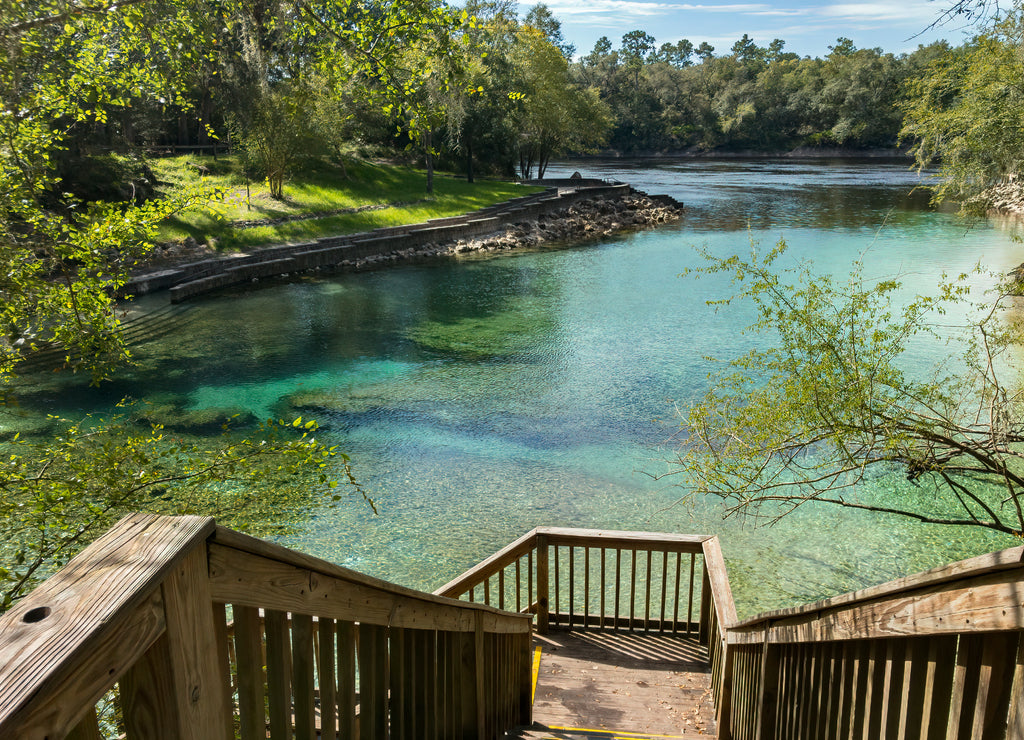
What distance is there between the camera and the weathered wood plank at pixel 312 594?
148 centimetres

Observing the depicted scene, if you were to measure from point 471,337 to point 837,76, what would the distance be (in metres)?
92.5

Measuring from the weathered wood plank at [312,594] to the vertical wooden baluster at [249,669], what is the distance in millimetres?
37

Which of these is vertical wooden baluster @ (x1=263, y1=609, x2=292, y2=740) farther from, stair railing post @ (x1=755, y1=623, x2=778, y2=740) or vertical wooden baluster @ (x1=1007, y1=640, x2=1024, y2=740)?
stair railing post @ (x1=755, y1=623, x2=778, y2=740)

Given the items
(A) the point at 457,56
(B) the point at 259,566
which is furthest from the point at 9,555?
(B) the point at 259,566

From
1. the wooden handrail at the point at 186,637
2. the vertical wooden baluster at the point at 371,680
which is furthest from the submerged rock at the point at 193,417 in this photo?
the wooden handrail at the point at 186,637

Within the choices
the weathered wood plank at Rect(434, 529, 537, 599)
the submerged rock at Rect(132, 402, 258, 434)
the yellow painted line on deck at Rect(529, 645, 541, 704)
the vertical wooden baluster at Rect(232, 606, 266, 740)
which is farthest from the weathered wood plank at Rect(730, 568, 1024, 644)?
the submerged rock at Rect(132, 402, 258, 434)

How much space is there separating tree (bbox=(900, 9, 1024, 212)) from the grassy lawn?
22.5 m

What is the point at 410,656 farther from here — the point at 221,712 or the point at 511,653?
the point at 511,653

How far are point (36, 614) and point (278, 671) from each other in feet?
2.40

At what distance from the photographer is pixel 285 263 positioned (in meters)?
28.9

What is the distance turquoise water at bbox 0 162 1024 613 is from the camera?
33.7 feet

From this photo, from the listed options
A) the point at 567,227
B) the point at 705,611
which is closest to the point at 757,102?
the point at 567,227

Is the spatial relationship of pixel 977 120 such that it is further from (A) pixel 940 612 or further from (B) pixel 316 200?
(B) pixel 316 200

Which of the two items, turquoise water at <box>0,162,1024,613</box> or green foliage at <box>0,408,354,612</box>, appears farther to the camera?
turquoise water at <box>0,162,1024,613</box>
